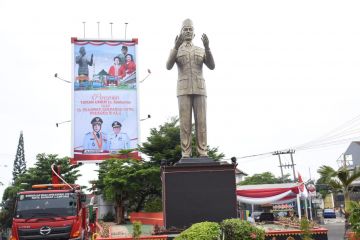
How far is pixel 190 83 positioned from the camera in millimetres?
11109

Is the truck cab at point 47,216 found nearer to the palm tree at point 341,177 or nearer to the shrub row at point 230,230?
the shrub row at point 230,230

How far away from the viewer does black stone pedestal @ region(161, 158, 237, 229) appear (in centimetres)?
1013

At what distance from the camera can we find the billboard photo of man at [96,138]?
27844 millimetres

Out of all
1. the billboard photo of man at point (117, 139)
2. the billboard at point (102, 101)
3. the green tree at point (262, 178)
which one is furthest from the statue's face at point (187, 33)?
the green tree at point (262, 178)

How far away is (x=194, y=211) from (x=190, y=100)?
290 cm

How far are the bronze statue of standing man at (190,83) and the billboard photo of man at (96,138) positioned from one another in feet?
57.6

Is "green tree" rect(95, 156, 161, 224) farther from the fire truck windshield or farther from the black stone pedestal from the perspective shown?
the black stone pedestal

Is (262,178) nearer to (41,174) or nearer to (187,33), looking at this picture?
(41,174)

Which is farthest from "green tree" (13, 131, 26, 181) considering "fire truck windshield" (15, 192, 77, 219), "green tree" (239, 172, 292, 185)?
"fire truck windshield" (15, 192, 77, 219)

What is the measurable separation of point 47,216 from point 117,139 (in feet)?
50.8

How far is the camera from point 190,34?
11.3m

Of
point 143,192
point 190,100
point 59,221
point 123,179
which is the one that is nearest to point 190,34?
point 190,100

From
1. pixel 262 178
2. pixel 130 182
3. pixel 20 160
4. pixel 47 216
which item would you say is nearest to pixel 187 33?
pixel 47 216

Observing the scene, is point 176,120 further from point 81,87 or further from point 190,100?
point 190,100
